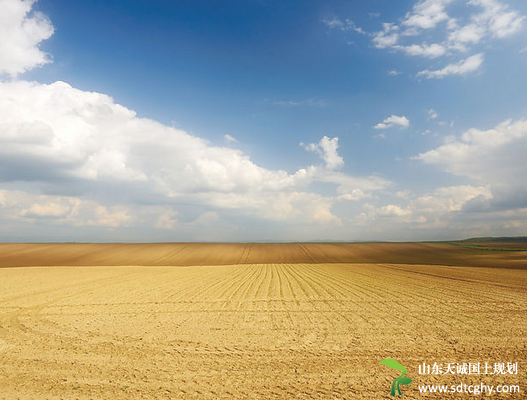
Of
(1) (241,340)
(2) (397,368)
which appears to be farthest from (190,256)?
(2) (397,368)

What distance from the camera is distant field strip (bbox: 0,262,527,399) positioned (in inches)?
279

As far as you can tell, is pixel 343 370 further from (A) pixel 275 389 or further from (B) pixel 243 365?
(B) pixel 243 365

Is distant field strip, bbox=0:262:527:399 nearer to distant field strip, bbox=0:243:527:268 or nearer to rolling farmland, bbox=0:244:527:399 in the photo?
rolling farmland, bbox=0:244:527:399

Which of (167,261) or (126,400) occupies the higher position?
(126,400)

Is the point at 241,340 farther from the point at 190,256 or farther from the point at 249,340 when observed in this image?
the point at 190,256

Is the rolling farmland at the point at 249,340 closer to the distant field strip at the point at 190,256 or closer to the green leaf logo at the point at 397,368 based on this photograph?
the green leaf logo at the point at 397,368

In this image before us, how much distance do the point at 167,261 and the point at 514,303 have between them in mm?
50786

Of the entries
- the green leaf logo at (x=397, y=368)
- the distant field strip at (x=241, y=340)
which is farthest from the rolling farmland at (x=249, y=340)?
the green leaf logo at (x=397, y=368)

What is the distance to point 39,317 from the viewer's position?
13695mm

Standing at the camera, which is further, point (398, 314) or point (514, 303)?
point (514, 303)

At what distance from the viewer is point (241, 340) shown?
33.2ft

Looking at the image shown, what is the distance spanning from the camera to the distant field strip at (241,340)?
709cm

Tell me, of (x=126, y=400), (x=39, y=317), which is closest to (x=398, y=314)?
(x=126, y=400)

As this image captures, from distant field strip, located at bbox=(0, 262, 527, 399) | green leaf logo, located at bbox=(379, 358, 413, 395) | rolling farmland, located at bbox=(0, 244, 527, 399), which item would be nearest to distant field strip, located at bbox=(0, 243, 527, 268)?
rolling farmland, located at bbox=(0, 244, 527, 399)
